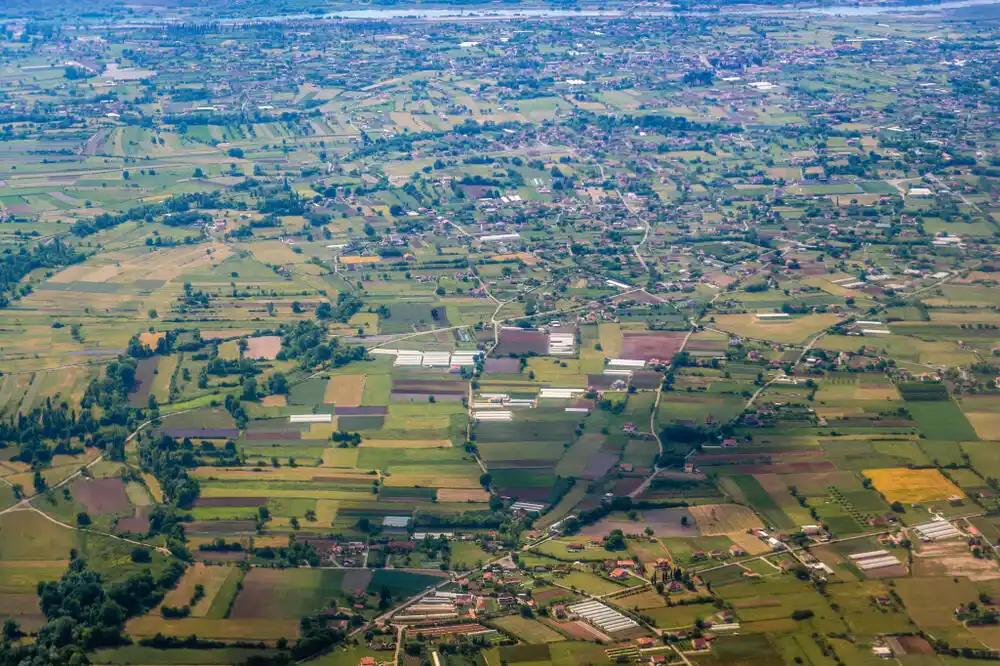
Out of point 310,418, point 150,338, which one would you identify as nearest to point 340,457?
point 310,418

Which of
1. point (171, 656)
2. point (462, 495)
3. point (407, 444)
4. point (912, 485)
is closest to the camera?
point (171, 656)

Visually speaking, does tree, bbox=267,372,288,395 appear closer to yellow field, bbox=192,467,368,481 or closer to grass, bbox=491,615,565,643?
yellow field, bbox=192,467,368,481

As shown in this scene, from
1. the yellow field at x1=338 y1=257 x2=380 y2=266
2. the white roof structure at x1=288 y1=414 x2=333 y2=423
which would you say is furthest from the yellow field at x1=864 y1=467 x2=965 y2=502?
the yellow field at x1=338 y1=257 x2=380 y2=266

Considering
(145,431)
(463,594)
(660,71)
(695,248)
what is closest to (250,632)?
(463,594)

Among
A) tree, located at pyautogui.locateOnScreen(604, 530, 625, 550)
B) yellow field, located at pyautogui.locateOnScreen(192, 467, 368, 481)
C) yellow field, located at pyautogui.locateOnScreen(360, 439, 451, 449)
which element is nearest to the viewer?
tree, located at pyautogui.locateOnScreen(604, 530, 625, 550)

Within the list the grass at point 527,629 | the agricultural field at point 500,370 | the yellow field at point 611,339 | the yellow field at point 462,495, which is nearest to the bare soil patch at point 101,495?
the agricultural field at point 500,370

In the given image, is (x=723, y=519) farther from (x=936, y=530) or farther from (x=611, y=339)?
(x=611, y=339)

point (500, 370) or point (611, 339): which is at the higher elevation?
point (500, 370)
